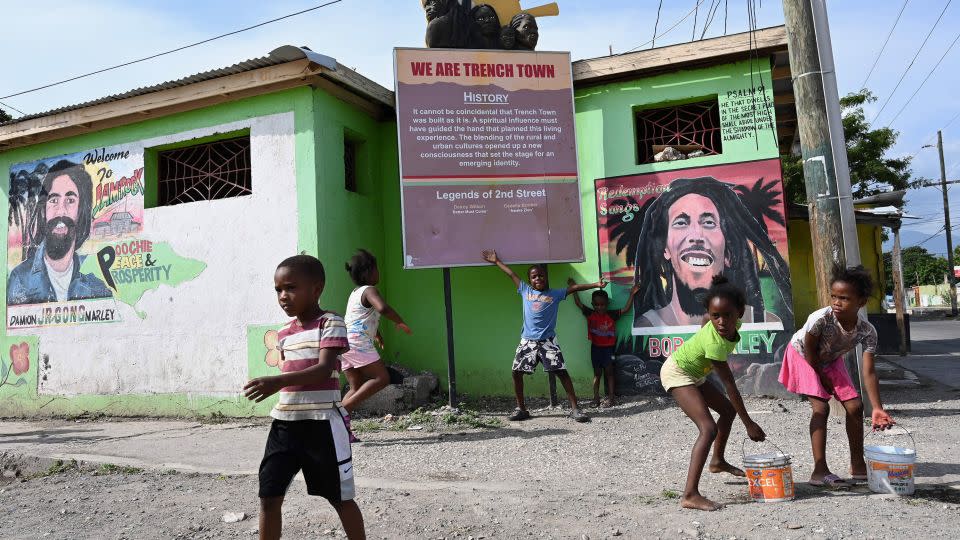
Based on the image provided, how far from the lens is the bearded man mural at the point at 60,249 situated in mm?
8336

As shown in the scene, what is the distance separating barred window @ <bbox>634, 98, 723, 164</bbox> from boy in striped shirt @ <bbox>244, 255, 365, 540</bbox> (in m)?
5.68

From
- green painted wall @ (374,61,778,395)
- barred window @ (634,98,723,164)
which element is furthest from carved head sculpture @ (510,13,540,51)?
barred window @ (634,98,723,164)

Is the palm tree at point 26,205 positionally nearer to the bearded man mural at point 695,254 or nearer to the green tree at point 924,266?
the bearded man mural at point 695,254

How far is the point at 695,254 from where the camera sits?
704cm

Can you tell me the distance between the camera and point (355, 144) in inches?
327

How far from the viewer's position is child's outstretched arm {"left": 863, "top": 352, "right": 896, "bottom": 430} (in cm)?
343

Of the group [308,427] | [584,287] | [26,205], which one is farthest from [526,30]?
[26,205]

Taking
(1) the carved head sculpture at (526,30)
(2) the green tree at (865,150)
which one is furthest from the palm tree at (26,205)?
(2) the green tree at (865,150)

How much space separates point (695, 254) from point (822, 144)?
5.66 feet

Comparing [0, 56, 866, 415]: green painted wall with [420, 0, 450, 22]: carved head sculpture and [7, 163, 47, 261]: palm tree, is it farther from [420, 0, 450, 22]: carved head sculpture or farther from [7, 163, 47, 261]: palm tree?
[420, 0, 450, 22]: carved head sculpture

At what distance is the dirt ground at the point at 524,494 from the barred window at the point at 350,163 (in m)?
3.50

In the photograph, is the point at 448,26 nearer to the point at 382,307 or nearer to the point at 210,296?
the point at 382,307

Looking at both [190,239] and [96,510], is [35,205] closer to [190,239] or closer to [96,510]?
[190,239]

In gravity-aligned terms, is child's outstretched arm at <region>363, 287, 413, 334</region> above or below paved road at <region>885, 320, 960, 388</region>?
above
